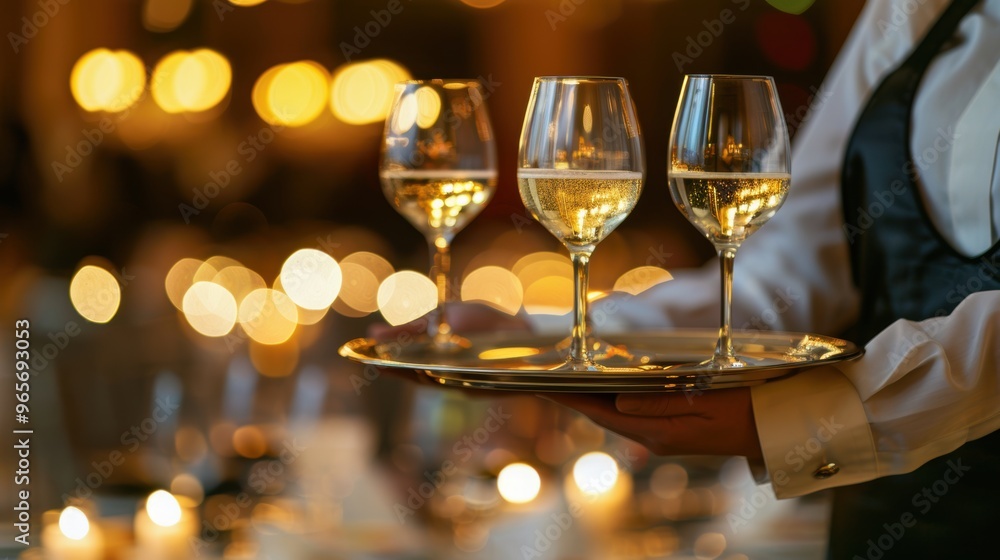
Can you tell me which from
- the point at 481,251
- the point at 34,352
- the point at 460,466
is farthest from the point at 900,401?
the point at 481,251

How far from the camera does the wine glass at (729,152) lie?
0.99 metres

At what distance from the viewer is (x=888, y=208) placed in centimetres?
134

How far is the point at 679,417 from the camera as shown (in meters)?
1.03

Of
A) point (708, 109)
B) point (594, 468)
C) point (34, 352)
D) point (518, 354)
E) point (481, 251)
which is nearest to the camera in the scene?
point (708, 109)

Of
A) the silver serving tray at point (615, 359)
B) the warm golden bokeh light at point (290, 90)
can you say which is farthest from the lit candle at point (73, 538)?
the warm golden bokeh light at point (290, 90)

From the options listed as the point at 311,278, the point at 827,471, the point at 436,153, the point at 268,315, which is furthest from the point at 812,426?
the point at 311,278

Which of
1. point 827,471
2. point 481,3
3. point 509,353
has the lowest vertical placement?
point 827,471

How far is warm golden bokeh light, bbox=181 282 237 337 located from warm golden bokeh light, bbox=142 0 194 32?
2062 millimetres

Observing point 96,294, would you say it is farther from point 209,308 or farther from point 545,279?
point 545,279

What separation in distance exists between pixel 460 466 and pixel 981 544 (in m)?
0.79

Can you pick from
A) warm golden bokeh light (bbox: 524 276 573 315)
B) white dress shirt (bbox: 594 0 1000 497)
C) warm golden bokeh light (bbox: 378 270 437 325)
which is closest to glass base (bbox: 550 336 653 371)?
white dress shirt (bbox: 594 0 1000 497)

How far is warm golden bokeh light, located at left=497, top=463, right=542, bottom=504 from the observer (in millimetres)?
1659

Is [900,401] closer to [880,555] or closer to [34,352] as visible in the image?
[880,555]

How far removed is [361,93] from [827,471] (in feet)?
17.1
